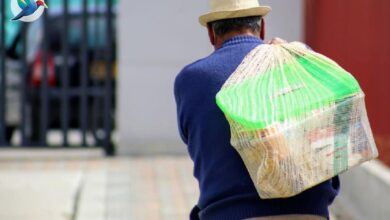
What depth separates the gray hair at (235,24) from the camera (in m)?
3.55

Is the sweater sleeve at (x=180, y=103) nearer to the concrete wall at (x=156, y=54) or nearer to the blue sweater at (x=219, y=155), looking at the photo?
the blue sweater at (x=219, y=155)

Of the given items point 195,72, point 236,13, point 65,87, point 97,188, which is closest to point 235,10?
point 236,13

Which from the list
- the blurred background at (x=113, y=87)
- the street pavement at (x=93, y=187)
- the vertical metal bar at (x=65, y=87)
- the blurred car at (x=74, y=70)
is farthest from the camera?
the blurred car at (x=74, y=70)

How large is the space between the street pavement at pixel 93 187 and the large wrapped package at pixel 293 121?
3.86m

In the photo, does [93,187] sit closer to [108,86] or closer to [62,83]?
[108,86]

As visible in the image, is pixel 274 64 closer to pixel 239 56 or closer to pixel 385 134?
pixel 239 56

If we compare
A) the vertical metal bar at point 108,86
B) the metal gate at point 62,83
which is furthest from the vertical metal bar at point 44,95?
the vertical metal bar at point 108,86

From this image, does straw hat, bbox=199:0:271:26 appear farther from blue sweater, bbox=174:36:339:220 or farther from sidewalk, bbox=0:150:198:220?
sidewalk, bbox=0:150:198:220

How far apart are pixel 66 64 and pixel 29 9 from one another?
615cm

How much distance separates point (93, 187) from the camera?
8070mm

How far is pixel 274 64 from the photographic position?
3.33 meters

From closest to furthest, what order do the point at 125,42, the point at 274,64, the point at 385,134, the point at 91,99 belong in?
the point at 274,64
the point at 385,134
the point at 125,42
the point at 91,99

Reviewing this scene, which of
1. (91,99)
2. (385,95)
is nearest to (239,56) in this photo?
(385,95)

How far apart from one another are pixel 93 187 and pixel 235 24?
15.6ft
